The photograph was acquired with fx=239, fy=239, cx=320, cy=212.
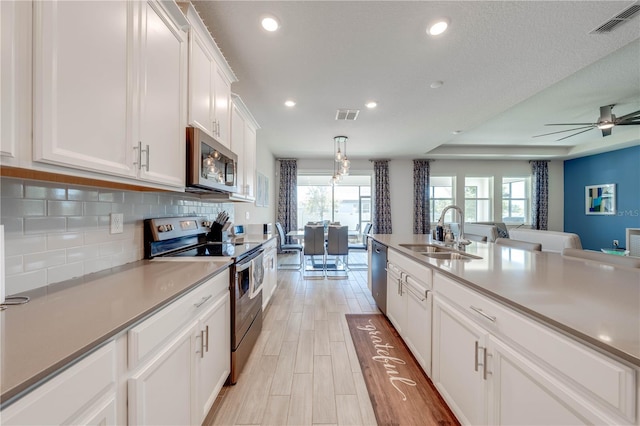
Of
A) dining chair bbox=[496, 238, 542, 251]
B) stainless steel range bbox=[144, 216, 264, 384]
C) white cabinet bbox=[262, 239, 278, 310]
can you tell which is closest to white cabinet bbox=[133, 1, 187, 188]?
stainless steel range bbox=[144, 216, 264, 384]

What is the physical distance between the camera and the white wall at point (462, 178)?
681 cm

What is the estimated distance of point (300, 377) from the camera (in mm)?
1755

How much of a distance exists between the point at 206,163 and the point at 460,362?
1.93m

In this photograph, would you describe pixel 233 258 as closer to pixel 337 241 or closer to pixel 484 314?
pixel 484 314

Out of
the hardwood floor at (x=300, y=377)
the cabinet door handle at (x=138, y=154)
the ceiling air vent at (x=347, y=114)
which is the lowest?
the hardwood floor at (x=300, y=377)

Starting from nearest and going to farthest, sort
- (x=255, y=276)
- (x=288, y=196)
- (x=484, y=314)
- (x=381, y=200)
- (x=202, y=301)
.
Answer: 1. (x=484, y=314)
2. (x=202, y=301)
3. (x=255, y=276)
4. (x=288, y=196)
5. (x=381, y=200)

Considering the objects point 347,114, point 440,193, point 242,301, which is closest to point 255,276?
point 242,301

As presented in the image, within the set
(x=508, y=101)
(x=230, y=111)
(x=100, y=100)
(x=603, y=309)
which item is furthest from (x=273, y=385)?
(x=508, y=101)

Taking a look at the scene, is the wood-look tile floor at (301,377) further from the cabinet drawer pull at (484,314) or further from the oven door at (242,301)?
the cabinet drawer pull at (484,314)

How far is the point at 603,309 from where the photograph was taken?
2.63 ft

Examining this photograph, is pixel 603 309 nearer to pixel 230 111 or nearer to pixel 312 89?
pixel 230 111

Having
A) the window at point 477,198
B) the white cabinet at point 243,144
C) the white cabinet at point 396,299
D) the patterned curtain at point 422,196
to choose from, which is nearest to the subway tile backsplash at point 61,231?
the white cabinet at point 243,144

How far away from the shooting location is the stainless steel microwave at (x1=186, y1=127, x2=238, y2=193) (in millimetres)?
1537

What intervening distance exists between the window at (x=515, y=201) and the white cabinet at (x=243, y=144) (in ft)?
24.5
